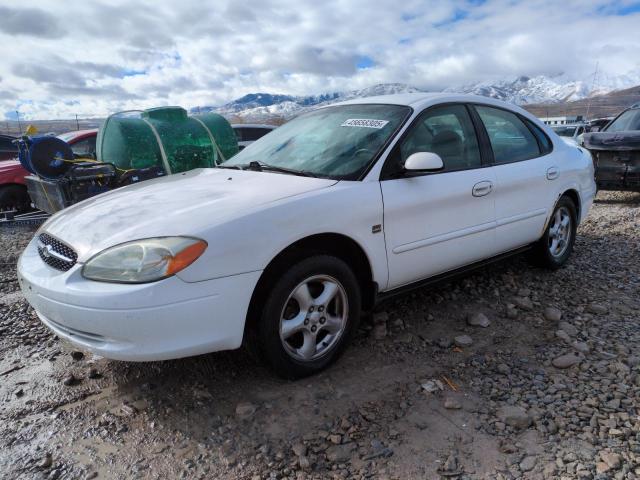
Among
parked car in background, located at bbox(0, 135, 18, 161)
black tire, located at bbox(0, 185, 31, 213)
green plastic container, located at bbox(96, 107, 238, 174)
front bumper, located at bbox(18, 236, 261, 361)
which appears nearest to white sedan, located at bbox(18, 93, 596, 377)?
front bumper, located at bbox(18, 236, 261, 361)

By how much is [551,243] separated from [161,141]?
5402 millimetres

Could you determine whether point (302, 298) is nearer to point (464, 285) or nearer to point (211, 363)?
point (211, 363)

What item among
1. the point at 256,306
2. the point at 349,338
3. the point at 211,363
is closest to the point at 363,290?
the point at 349,338

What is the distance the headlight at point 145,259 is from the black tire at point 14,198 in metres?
6.77

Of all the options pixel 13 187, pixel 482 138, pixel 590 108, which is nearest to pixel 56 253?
pixel 482 138

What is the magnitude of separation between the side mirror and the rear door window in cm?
99

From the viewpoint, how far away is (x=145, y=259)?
2285 millimetres

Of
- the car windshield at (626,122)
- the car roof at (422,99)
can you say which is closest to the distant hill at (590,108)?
the car windshield at (626,122)

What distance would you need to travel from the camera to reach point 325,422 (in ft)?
8.00

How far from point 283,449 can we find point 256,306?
0.72m

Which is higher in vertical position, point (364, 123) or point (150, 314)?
point (364, 123)

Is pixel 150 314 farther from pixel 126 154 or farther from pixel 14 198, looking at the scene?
pixel 14 198

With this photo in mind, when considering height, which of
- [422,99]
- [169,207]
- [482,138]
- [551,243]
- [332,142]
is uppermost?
[422,99]

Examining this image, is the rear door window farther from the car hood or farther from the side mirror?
the car hood
